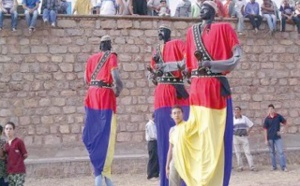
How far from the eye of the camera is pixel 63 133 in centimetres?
1683

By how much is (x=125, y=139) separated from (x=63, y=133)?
1.64 m

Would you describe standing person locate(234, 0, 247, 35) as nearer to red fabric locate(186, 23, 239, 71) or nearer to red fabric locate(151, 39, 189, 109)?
red fabric locate(151, 39, 189, 109)

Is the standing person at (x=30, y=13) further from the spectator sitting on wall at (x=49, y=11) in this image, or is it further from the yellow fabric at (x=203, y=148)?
the yellow fabric at (x=203, y=148)

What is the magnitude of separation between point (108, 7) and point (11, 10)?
111 inches

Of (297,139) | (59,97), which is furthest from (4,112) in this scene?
(297,139)

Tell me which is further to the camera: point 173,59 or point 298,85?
point 298,85

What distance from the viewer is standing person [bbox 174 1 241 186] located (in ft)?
22.4

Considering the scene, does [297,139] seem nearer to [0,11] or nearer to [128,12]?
[128,12]

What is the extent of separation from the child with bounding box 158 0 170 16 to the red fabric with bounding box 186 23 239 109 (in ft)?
37.6

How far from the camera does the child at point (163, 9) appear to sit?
18516mm

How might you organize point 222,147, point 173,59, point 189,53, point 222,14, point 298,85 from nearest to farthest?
1. point 222,147
2. point 189,53
3. point 173,59
4. point 222,14
5. point 298,85

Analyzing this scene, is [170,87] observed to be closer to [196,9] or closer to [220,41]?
[220,41]

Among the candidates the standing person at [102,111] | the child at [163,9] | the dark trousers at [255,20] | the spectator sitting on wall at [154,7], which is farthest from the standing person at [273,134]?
the standing person at [102,111]

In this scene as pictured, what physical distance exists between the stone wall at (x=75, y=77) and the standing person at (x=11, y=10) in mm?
214
